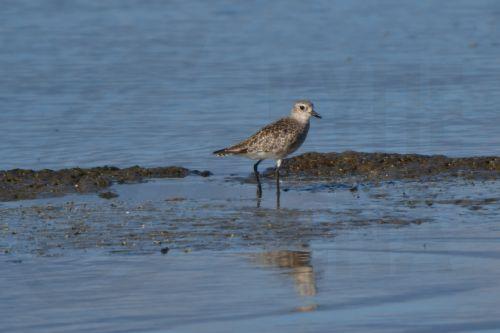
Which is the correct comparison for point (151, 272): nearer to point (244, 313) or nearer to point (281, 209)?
point (244, 313)

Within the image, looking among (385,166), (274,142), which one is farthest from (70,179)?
(385,166)

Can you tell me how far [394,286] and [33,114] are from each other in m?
9.86

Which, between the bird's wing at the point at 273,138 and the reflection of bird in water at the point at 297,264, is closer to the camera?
the reflection of bird in water at the point at 297,264

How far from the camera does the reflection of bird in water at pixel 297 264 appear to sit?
898cm

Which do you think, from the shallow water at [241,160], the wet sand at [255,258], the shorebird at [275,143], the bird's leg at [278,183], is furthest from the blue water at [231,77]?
the wet sand at [255,258]

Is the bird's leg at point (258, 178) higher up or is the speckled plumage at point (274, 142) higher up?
the speckled plumage at point (274, 142)

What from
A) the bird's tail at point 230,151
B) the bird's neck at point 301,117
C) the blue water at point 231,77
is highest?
the blue water at point 231,77

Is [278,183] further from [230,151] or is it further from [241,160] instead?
[241,160]

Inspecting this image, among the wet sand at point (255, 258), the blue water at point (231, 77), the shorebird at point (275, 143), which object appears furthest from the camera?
the blue water at point (231, 77)

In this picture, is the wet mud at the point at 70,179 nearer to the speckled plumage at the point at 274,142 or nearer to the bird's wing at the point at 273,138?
the speckled plumage at the point at 274,142

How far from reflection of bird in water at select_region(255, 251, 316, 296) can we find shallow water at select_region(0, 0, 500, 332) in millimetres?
32

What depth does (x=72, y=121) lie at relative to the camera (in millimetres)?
17344

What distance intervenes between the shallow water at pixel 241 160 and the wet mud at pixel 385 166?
0.44 m

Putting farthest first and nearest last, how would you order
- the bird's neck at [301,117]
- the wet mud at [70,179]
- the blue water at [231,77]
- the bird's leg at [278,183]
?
1. the blue water at [231,77]
2. the bird's neck at [301,117]
3. the wet mud at [70,179]
4. the bird's leg at [278,183]
